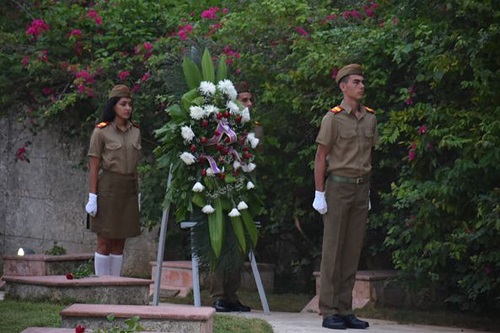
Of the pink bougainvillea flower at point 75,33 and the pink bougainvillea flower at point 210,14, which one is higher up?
the pink bougainvillea flower at point 75,33

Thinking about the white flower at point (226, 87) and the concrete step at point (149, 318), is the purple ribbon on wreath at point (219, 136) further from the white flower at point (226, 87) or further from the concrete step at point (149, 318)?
the concrete step at point (149, 318)

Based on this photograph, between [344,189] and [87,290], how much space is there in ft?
6.97

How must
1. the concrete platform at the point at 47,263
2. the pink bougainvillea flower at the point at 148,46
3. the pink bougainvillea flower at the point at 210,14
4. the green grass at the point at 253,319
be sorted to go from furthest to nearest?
the pink bougainvillea flower at the point at 148,46, the pink bougainvillea flower at the point at 210,14, the concrete platform at the point at 47,263, the green grass at the point at 253,319

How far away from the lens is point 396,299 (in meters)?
11.5

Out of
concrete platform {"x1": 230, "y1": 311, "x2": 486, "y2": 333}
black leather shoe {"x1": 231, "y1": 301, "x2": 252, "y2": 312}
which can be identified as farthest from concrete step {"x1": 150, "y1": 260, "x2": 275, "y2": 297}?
concrete platform {"x1": 230, "y1": 311, "x2": 486, "y2": 333}

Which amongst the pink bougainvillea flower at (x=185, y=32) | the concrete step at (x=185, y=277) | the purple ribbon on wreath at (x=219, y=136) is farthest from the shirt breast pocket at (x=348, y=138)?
the pink bougainvillea flower at (x=185, y=32)

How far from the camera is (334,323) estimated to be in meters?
9.56

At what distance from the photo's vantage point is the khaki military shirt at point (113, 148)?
1088cm

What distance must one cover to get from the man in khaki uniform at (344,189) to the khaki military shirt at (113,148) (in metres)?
1.95

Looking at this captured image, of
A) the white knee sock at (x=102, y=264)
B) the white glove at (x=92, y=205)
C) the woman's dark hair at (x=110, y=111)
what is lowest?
the white knee sock at (x=102, y=264)

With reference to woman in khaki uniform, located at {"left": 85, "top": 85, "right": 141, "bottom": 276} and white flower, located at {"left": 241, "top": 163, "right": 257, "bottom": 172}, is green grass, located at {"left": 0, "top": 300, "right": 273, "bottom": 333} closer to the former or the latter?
woman in khaki uniform, located at {"left": 85, "top": 85, "right": 141, "bottom": 276}

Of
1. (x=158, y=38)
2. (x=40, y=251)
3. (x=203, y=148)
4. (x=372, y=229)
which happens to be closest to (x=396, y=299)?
(x=372, y=229)

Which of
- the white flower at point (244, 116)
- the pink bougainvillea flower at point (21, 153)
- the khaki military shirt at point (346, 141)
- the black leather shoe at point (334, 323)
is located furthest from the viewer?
the pink bougainvillea flower at point (21, 153)

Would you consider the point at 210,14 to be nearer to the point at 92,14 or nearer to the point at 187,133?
the point at 92,14
